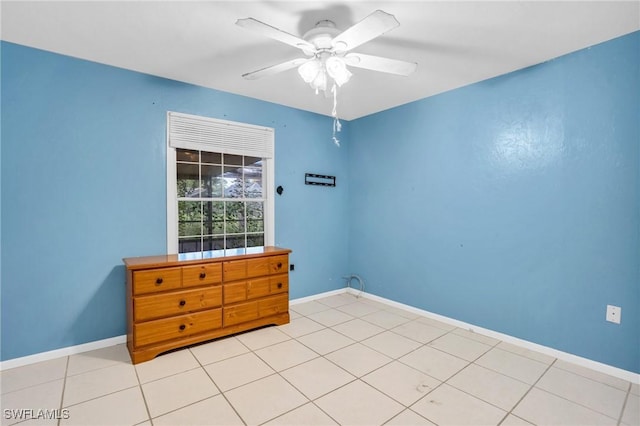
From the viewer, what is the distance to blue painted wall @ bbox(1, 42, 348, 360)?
7.88ft

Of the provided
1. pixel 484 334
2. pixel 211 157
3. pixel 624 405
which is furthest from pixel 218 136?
pixel 624 405

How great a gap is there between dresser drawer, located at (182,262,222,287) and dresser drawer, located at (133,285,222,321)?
2.7 inches

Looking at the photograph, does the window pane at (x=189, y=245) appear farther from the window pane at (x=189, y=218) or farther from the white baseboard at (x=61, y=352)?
the white baseboard at (x=61, y=352)

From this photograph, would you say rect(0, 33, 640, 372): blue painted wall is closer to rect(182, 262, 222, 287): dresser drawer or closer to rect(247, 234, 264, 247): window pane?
rect(182, 262, 222, 287): dresser drawer

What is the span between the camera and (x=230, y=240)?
3.57m

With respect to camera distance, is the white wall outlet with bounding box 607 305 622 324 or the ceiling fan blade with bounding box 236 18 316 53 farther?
the white wall outlet with bounding box 607 305 622 324

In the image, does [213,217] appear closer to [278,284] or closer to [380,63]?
[278,284]

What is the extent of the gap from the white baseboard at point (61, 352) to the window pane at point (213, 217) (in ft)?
4.14

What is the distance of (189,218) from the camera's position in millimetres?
3262

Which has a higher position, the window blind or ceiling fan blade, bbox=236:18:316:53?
ceiling fan blade, bbox=236:18:316:53

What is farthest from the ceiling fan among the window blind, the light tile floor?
the light tile floor

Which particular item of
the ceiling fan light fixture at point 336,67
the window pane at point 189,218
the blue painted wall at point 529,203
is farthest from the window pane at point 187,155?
the blue painted wall at point 529,203

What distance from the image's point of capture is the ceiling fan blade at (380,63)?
6.65 ft

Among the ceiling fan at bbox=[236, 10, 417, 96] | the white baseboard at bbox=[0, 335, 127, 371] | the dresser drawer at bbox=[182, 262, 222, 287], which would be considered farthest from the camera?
the dresser drawer at bbox=[182, 262, 222, 287]
